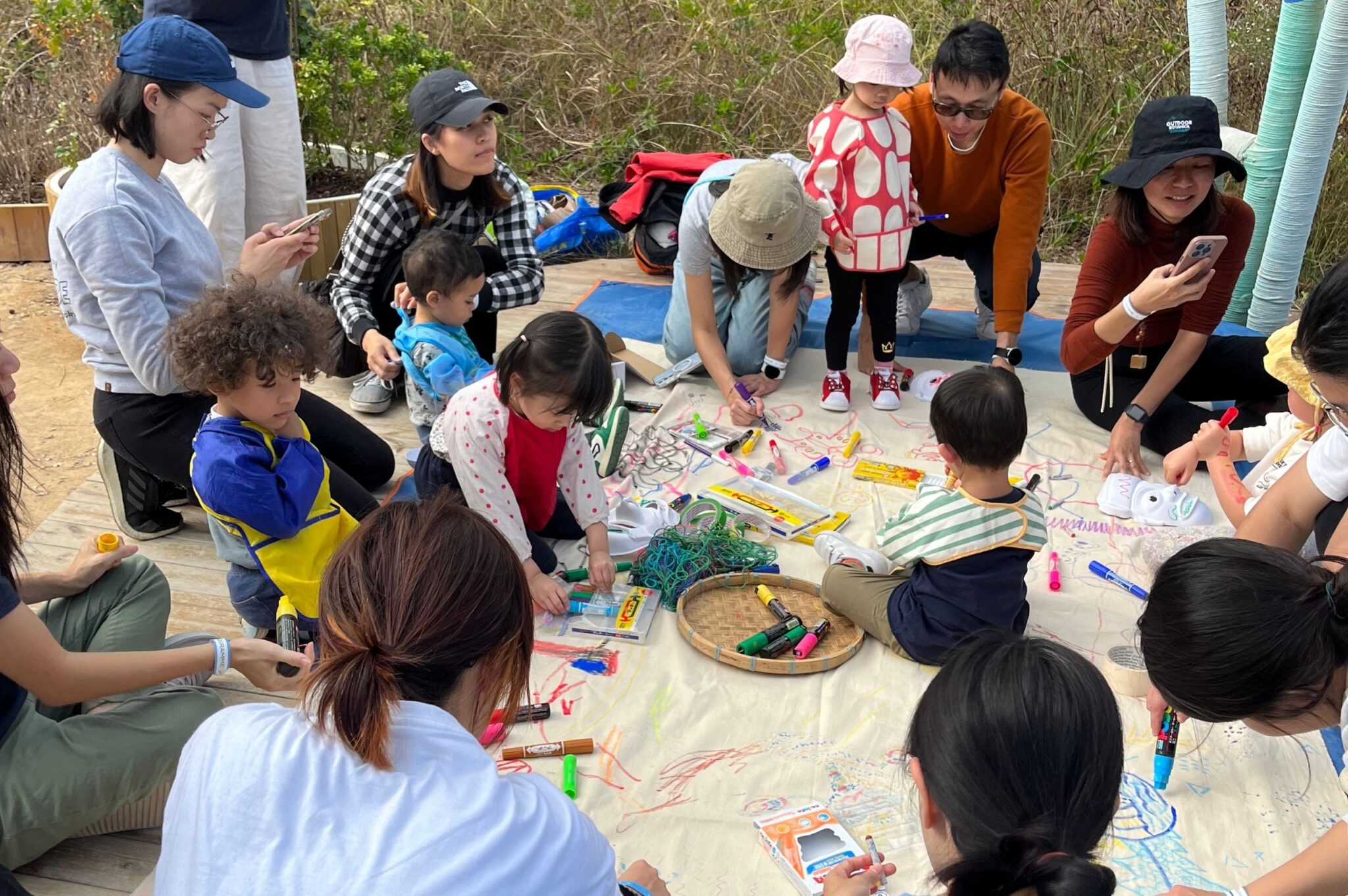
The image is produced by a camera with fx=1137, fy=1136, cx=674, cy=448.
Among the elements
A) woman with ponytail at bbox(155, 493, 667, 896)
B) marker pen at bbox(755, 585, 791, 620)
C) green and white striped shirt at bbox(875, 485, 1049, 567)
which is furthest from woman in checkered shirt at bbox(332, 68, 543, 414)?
woman with ponytail at bbox(155, 493, 667, 896)

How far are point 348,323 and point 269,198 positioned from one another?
848mm

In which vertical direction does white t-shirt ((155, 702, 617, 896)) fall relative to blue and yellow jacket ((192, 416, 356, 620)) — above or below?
above

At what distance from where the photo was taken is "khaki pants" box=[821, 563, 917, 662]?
2.51 metres

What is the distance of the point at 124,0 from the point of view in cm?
434

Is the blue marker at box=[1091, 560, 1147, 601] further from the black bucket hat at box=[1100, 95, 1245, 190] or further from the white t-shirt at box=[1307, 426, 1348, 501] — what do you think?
the black bucket hat at box=[1100, 95, 1245, 190]

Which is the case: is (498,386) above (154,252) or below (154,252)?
below

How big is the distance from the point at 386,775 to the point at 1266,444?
2.65 m

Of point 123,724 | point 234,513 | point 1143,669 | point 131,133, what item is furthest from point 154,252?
point 1143,669

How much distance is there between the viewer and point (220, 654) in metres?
2.05

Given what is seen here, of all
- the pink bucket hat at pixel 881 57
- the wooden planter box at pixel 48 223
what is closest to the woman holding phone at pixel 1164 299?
the pink bucket hat at pixel 881 57

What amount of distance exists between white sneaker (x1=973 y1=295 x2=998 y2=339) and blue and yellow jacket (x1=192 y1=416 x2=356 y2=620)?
2.52m

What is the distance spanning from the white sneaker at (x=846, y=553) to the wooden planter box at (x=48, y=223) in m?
2.62

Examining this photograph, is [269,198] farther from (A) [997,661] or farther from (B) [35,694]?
(A) [997,661]

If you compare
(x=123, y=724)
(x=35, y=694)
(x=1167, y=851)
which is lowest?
(x=1167, y=851)
